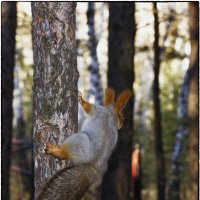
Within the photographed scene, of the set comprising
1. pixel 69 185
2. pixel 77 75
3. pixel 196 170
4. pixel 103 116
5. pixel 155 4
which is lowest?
pixel 196 170

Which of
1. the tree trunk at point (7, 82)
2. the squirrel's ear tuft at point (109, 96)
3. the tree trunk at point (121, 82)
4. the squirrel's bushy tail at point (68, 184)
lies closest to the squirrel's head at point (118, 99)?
the squirrel's ear tuft at point (109, 96)

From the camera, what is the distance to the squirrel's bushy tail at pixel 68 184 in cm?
557

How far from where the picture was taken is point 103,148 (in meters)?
6.05

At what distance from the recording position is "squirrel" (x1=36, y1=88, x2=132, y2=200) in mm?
5625

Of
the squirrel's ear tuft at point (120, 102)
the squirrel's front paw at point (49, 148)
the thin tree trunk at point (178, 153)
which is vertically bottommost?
the thin tree trunk at point (178, 153)

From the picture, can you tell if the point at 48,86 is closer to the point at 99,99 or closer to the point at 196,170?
the point at 196,170

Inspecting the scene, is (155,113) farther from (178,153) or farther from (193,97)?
(178,153)

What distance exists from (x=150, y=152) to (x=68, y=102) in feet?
58.3

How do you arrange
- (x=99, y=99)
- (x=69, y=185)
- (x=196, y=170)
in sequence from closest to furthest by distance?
(x=69, y=185)
(x=196, y=170)
(x=99, y=99)

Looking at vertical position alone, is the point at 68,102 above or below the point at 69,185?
above

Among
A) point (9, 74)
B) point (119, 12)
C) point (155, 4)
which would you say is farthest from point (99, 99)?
point (9, 74)

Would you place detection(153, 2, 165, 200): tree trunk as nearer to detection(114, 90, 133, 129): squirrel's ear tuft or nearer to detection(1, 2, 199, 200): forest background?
detection(1, 2, 199, 200): forest background

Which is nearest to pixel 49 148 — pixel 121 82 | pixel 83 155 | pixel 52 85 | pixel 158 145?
pixel 83 155

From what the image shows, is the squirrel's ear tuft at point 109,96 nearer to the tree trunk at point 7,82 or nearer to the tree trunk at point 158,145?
the tree trunk at point 7,82
